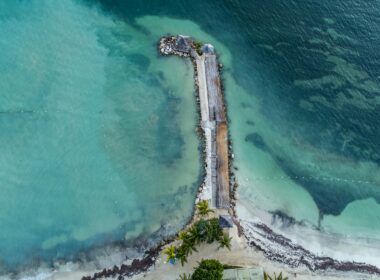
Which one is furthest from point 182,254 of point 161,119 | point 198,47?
point 198,47

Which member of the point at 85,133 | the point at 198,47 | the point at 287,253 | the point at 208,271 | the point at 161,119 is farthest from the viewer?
the point at 198,47

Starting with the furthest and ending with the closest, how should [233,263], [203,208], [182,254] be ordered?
[203,208], [233,263], [182,254]

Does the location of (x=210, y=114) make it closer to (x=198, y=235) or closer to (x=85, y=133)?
(x=85, y=133)

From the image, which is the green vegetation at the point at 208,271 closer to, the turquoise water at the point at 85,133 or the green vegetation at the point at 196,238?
the green vegetation at the point at 196,238

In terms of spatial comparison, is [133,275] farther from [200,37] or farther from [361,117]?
[361,117]

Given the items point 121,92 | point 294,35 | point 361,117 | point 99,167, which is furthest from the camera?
point 294,35

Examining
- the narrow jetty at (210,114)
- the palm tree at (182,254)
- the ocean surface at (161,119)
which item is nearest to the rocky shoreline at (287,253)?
the ocean surface at (161,119)

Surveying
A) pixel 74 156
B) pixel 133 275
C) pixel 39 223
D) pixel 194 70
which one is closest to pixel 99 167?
pixel 74 156

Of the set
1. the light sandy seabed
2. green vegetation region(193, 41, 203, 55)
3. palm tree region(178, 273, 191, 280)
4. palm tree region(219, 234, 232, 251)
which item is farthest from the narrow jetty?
palm tree region(178, 273, 191, 280)
